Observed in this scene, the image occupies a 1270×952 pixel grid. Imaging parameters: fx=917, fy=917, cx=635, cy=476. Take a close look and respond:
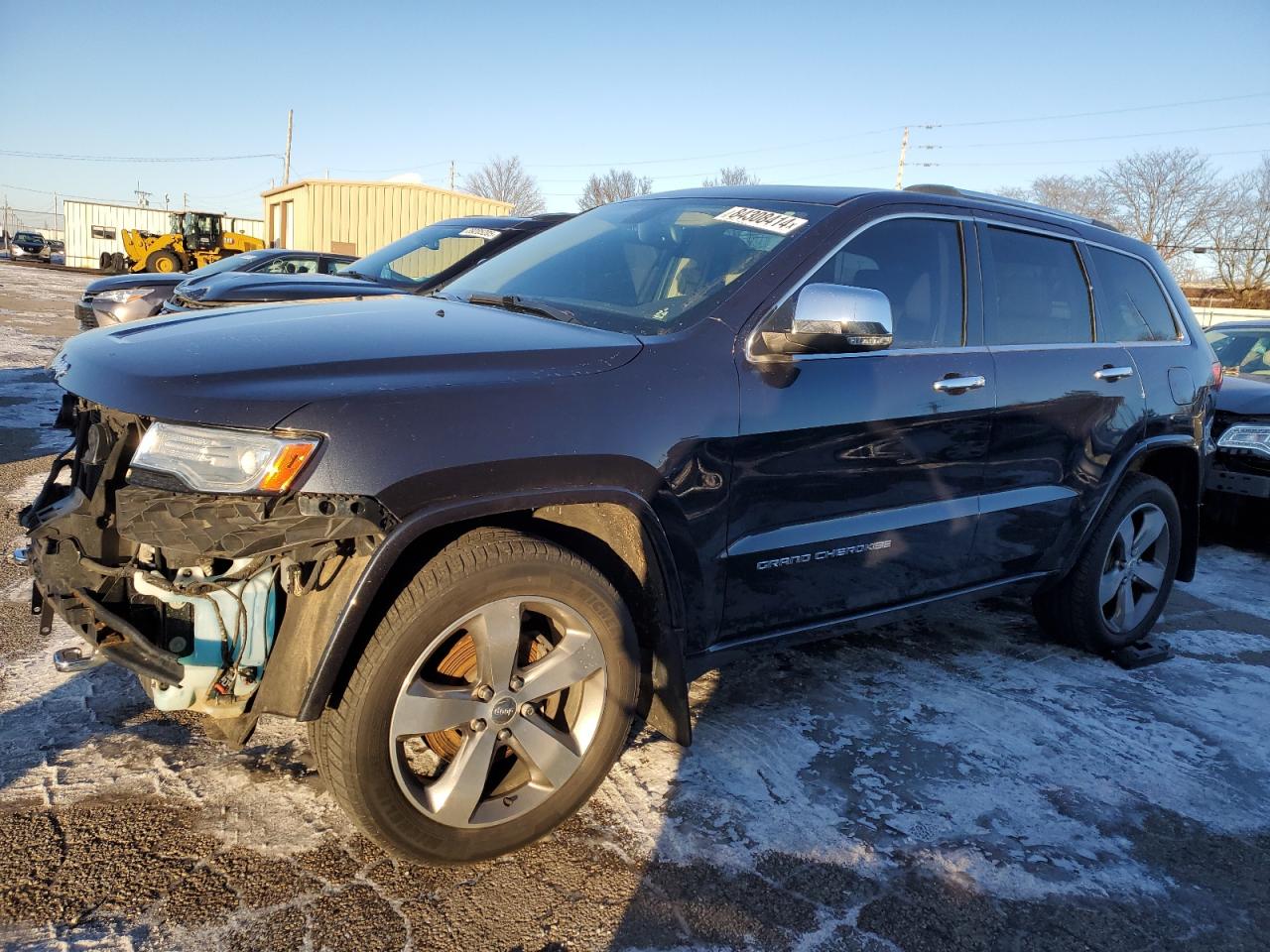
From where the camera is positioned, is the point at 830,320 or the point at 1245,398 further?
the point at 1245,398

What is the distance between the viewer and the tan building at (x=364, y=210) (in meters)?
26.1

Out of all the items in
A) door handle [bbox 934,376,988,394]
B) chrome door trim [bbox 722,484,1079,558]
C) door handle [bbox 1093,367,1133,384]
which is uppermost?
door handle [bbox 1093,367,1133,384]

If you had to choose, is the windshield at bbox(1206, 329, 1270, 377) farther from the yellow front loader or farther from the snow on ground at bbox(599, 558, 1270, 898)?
the yellow front loader

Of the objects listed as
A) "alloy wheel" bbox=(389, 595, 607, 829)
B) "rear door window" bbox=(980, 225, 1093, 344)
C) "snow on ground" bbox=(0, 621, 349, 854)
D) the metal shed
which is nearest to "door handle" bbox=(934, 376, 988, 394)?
"rear door window" bbox=(980, 225, 1093, 344)

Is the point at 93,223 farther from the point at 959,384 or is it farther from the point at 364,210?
the point at 959,384

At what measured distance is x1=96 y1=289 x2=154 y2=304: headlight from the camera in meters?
8.85

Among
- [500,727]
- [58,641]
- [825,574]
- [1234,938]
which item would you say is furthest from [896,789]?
[58,641]

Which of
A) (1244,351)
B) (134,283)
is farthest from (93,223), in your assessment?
(1244,351)

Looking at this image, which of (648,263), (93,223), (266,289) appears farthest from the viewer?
(93,223)

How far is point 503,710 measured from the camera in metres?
2.28

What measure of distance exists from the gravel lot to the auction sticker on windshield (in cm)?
167

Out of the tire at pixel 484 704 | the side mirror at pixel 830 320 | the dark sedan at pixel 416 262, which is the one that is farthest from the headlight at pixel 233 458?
the dark sedan at pixel 416 262

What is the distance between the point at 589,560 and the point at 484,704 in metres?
0.47

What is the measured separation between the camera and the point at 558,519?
7.96ft
